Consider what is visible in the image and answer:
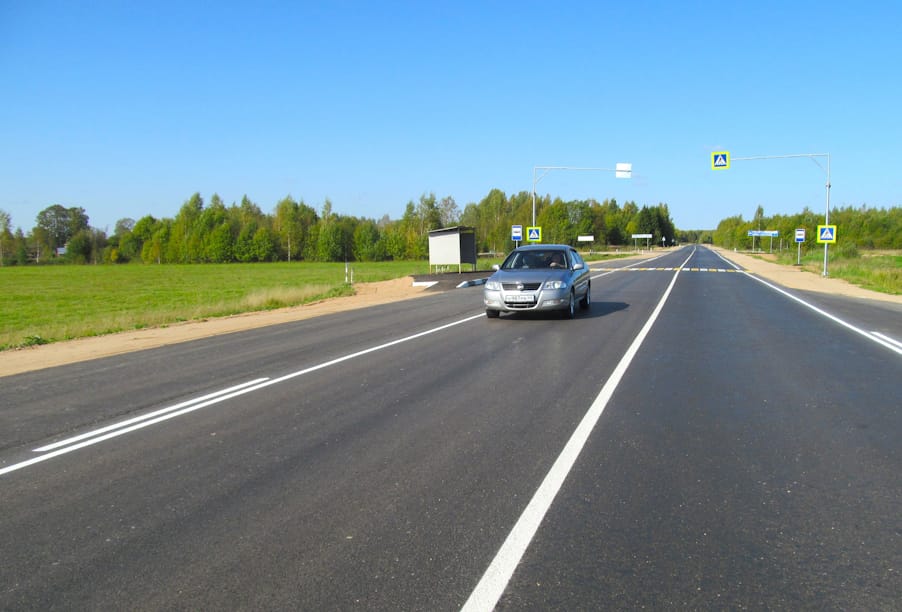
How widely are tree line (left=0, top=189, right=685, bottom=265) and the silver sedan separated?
9748cm

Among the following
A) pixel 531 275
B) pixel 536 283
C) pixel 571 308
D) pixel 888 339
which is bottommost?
pixel 888 339

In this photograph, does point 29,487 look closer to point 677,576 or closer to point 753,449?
point 677,576

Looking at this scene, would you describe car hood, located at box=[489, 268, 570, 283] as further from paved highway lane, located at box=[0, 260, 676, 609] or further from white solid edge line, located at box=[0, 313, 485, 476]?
paved highway lane, located at box=[0, 260, 676, 609]

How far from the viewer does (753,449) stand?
201 inches

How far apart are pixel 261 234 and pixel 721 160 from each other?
108866 mm

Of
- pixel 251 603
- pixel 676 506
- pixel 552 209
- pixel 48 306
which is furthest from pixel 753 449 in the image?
pixel 552 209

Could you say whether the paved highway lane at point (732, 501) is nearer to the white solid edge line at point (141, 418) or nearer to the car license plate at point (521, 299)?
the white solid edge line at point (141, 418)

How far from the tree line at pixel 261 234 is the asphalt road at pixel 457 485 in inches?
4151

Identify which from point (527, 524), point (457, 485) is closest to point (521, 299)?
point (457, 485)

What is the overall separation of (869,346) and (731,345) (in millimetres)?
2288

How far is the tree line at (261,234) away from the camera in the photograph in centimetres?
12462

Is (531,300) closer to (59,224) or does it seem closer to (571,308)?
(571,308)

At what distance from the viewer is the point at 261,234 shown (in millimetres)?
125562

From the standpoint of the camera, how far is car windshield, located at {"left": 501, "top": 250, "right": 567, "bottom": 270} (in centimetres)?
1468
